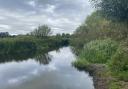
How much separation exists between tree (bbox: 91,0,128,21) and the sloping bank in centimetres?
343

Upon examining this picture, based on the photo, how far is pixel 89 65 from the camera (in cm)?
3634

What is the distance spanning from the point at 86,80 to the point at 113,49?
27.7 feet

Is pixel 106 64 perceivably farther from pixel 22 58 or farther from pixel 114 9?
pixel 22 58

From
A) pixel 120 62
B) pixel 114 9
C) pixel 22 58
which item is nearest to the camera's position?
pixel 114 9

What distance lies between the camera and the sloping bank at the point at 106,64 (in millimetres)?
23531

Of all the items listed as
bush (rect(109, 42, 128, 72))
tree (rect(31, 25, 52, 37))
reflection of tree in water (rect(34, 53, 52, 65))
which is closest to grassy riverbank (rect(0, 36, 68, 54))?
reflection of tree in water (rect(34, 53, 52, 65))

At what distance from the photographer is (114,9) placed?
25328 mm

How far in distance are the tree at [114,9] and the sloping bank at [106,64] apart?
3435 mm

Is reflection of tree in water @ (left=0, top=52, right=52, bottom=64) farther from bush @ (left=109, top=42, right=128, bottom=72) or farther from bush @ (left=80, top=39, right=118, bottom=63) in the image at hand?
bush @ (left=109, top=42, right=128, bottom=72)

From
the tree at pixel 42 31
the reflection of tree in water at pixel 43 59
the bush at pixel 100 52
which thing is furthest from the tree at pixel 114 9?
the tree at pixel 42 31

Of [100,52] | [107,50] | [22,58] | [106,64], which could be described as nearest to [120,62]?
[106,64]

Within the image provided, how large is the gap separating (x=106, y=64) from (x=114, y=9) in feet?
32.9

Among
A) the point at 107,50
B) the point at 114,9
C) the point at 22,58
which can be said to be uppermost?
the point at 114,9

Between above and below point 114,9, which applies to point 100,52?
below
